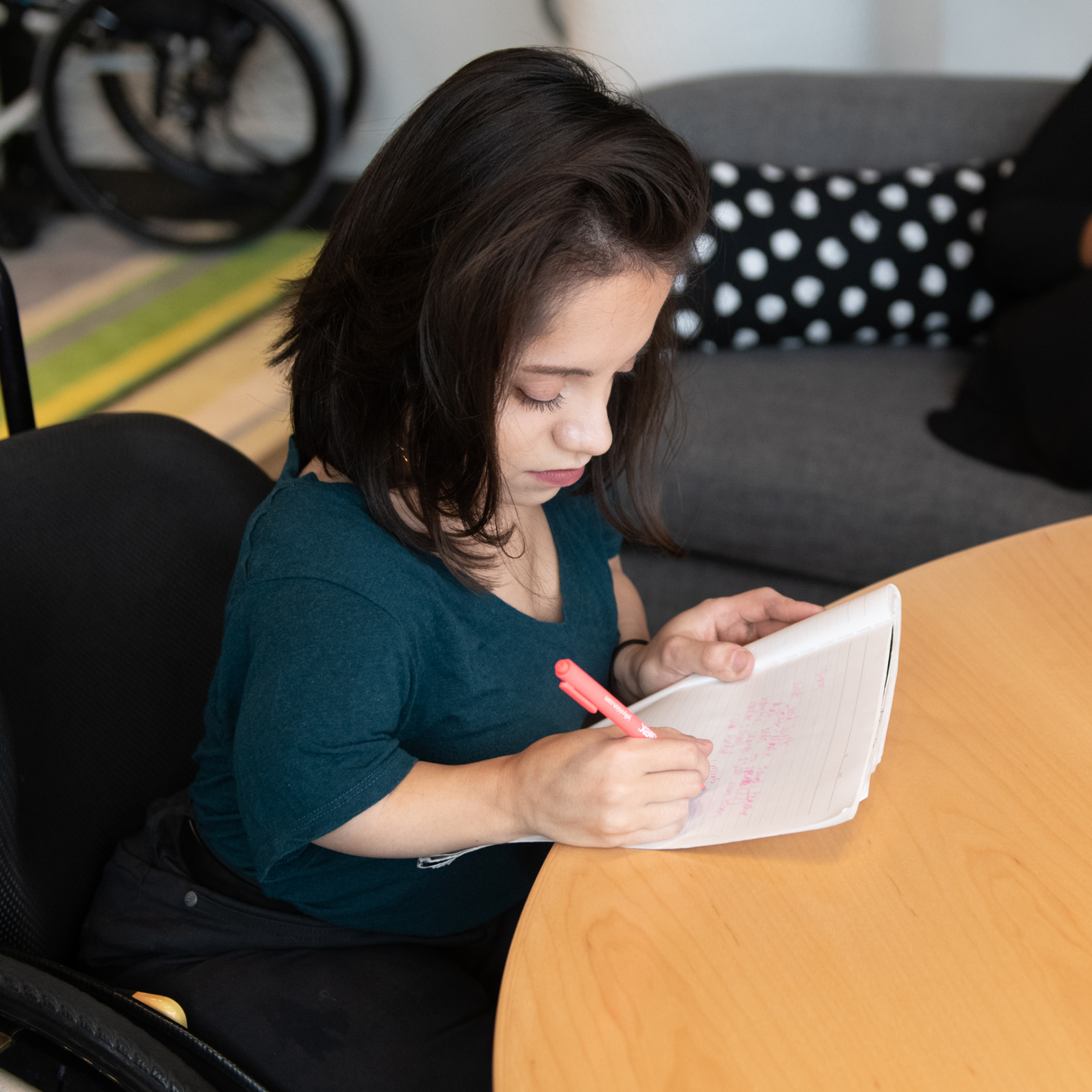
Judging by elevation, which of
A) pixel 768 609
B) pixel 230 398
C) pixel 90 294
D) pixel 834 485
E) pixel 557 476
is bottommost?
pixel 230 398

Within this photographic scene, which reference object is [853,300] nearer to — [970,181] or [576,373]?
[970,181]

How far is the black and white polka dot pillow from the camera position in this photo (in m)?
1.61

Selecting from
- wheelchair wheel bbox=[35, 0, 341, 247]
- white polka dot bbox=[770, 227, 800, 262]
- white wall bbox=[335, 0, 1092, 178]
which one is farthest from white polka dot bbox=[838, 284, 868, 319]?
wheelchair wheel bbox=[35, 0, 341, 247]

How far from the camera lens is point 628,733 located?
23.0 inches

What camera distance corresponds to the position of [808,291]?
5.37 feet

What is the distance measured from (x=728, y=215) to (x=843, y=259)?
7.8 inches

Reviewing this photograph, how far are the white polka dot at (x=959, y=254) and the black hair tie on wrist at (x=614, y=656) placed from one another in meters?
1.10

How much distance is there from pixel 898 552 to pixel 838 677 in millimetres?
831

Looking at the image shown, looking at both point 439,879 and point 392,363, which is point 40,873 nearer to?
point 439,879

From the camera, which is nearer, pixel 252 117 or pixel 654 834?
pixel 654 834

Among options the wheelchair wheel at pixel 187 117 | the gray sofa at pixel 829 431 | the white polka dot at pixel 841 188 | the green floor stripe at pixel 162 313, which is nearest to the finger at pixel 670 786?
the gray sofa at pixel 829 431

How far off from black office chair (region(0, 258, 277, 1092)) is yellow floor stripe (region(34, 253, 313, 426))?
128cm

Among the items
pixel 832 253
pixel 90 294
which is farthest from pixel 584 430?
pixel 90 294

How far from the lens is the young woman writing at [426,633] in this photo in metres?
0.58
